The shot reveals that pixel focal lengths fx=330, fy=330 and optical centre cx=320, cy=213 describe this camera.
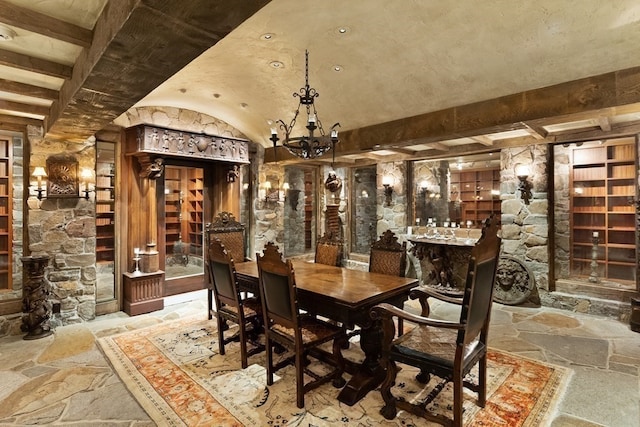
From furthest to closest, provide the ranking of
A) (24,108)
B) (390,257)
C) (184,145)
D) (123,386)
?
(184,145), (24,108), (390,257), (123,386)

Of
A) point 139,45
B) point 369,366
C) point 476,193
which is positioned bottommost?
point 369,366

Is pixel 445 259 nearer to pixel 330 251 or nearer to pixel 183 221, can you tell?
pixel 330 251

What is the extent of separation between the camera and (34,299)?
11.7ft

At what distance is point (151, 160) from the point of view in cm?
440

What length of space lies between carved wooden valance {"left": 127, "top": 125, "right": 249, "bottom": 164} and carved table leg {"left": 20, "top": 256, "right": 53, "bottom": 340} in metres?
1.69

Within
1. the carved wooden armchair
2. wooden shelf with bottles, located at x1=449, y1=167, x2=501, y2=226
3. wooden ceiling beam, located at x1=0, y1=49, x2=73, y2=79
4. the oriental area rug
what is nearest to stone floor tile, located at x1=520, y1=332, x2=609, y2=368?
the oriental area rug

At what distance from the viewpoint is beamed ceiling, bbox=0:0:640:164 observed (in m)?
1.79

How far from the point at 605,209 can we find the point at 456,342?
12.9 feet

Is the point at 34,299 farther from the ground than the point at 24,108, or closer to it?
closer to it

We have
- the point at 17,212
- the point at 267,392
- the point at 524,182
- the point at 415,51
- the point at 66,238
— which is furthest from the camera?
the point at 524,182

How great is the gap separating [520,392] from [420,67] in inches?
109

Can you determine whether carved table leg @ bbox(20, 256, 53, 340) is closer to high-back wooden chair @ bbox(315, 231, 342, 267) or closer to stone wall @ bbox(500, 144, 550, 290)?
high-back wooden chair @ bbox(315, 231, 342, 267)

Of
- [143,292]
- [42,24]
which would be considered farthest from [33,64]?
[143,292]

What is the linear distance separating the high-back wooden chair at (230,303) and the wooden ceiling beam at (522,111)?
7.67 ft
